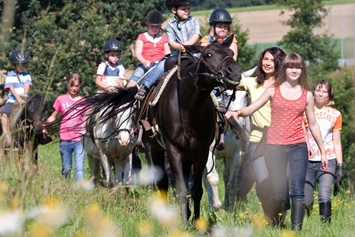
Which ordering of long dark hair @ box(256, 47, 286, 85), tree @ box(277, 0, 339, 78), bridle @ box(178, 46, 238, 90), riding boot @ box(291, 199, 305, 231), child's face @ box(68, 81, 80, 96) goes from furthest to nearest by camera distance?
A: tree @ box(277, 0, 339, 78)
child's face @ box(68, 81, 80, 96)
long dark hair @ box(256, 47, 286, 85)
riding boot @ box(291, 199, 305, 231)
bridle @ box(178, 46, 238, 90)

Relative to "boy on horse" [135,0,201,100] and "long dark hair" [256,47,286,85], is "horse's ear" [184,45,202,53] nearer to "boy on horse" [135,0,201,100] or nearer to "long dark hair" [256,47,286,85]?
"long dark hair" [256,47,286,85]

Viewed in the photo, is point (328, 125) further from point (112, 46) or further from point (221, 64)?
point (112, 46)

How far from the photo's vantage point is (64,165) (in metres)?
12.0

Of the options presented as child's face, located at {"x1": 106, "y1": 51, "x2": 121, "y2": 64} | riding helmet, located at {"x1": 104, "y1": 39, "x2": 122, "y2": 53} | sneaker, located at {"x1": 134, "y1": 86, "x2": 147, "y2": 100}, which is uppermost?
riding helmet, located at {"x1": 104, "y1": 39, "x2": 122, "y2": 53}

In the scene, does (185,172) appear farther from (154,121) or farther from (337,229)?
(337,229)

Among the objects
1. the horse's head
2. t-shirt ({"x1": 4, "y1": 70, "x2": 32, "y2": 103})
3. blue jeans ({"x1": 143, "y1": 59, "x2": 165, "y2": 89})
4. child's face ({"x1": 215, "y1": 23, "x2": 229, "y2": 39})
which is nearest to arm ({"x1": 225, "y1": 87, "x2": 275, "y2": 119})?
the horse's head

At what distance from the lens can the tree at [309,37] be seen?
45875mm

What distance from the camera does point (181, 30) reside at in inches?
384

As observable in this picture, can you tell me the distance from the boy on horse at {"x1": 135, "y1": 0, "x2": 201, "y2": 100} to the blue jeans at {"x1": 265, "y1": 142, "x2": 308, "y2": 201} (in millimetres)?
2056

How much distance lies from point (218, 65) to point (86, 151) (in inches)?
221

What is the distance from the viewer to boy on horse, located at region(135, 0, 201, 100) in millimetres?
9547

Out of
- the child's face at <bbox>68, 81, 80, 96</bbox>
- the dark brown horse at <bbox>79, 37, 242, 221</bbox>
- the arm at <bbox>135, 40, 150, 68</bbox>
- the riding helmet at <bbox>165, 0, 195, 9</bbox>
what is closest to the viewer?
the dark brown horse at <bbox>79, 37, 242, 221</bbox>

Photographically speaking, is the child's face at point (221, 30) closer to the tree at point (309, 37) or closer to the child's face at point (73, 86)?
the child's face at point (73, 86)

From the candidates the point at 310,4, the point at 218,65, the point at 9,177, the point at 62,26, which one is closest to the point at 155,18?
the point at 218,65
